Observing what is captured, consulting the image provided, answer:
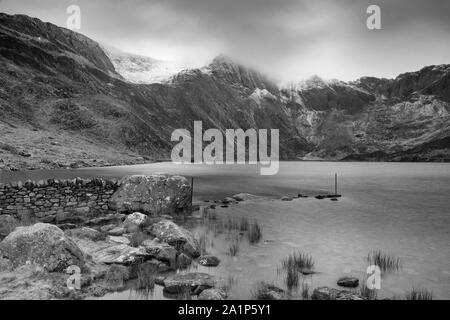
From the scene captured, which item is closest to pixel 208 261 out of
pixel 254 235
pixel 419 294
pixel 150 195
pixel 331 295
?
pixel 331 295

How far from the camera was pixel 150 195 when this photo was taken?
84.4 ft

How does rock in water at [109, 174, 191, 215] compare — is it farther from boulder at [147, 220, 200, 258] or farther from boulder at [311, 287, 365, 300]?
boulder at [311, 287, 365, 300]

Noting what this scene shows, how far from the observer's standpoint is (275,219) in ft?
91.1

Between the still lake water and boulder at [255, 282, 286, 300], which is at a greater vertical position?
boulder at [255, 282, 286, 300]

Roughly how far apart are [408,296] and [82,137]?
555 feet

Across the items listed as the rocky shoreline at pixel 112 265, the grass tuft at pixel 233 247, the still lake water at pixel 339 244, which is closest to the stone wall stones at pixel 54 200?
the rocky shoreline at pixel 112 265

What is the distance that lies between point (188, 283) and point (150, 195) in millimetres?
15164

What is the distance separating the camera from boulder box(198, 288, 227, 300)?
10259 millimetres

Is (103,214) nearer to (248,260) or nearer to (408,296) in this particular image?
(248,260)

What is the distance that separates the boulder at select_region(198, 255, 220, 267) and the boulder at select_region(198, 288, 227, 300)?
354 centimetres

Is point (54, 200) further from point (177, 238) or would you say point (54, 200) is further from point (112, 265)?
point (112, 265)

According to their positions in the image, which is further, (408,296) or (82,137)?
(82,137)

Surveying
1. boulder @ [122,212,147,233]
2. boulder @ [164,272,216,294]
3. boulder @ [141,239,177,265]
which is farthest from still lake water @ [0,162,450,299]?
boulder @ [122,212,147,233]
